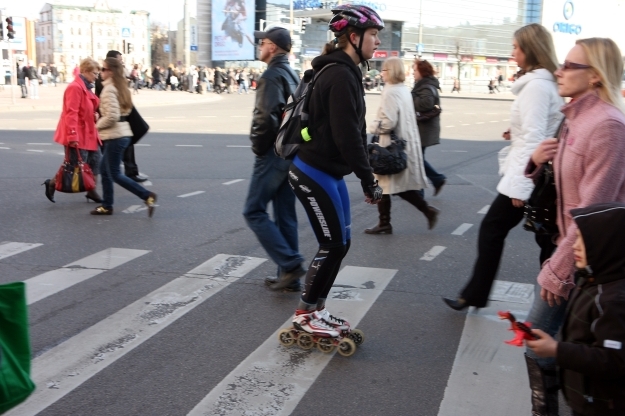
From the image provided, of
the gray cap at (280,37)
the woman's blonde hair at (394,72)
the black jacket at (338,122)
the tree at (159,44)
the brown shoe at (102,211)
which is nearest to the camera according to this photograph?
the black jacket at (338,122)

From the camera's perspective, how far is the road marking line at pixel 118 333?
4.02 m

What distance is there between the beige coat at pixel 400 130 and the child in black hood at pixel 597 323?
5.20 meters

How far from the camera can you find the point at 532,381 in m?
3.37

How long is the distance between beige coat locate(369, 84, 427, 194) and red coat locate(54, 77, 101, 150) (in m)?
3.62

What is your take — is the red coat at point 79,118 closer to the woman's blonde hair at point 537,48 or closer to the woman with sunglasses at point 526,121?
the woman with sunglasses at point 526,121

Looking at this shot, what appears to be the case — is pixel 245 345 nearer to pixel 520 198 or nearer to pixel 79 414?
pixel 79 414

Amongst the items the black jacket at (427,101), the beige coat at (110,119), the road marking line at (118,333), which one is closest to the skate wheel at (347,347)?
the road marking line at (118,333)

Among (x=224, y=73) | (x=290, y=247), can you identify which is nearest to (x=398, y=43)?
(x=224, y=73)

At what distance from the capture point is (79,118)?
364 inches

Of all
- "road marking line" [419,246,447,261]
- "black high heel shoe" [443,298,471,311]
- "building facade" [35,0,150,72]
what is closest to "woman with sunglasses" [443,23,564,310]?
"black high heel shoe" [443,298,471,311]

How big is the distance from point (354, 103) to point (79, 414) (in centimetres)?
220

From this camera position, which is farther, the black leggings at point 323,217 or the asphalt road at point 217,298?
the black leggings at point 323,217

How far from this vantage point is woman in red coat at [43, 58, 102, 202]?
9016 millimetres

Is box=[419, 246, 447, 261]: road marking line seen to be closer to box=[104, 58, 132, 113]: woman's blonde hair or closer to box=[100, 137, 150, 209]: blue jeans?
box=[100, 137, 150, 209]: blue jeans
